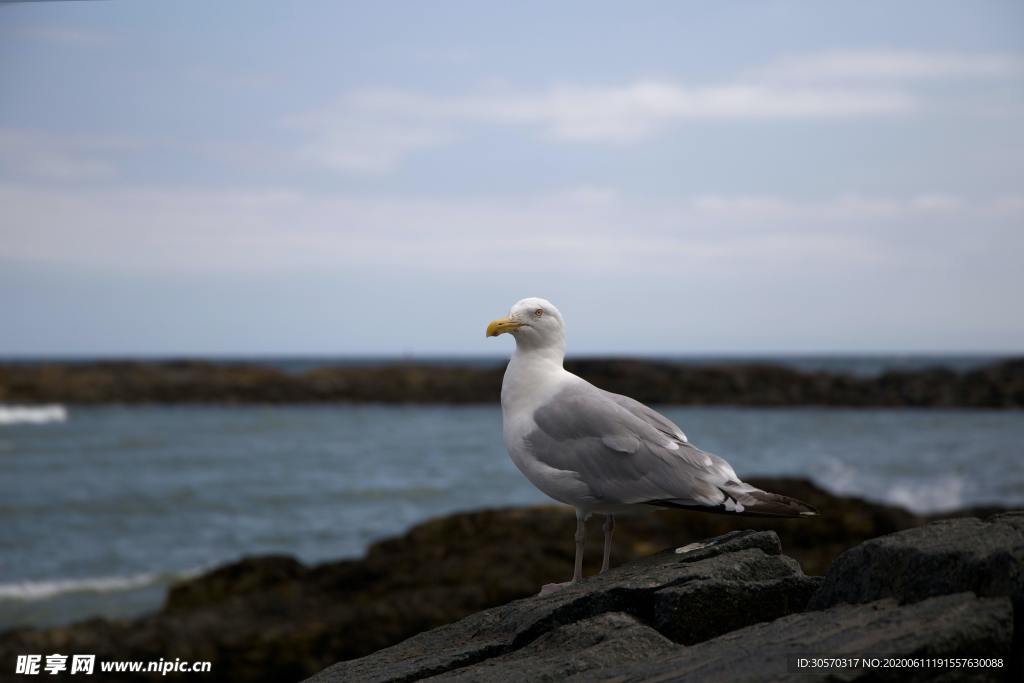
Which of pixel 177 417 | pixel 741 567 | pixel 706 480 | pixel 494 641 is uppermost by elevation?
pixel 706 480

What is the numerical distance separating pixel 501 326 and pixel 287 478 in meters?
18.9

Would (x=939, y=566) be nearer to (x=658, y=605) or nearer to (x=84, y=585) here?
(x=658, y=605)

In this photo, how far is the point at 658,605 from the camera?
3605mm

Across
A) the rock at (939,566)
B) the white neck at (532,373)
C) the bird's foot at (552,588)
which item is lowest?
the bird's foot at (552,588)

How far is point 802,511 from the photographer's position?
385 cm

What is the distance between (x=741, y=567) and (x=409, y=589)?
5300mm

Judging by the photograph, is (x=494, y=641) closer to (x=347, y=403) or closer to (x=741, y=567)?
(x=741, y=567)

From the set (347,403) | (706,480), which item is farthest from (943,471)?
(347,403)

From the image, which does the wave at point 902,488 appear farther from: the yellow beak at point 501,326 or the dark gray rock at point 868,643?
the dark gray rock at point 868,643

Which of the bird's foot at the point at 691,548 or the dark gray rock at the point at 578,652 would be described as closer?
the dark gray rock at the point at 578,652

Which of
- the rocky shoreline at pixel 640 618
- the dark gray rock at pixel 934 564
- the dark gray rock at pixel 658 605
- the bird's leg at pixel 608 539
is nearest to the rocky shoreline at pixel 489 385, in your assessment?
the rocky shoreline at pixel 640 618

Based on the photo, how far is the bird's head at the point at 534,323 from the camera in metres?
4.45

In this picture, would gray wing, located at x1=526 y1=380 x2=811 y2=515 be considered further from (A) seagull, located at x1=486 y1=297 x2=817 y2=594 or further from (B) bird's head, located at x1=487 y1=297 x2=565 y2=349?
(B) bird's head, located at x1=487 y1=297 x2=565 y2=349

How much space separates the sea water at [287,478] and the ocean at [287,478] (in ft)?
0.17
